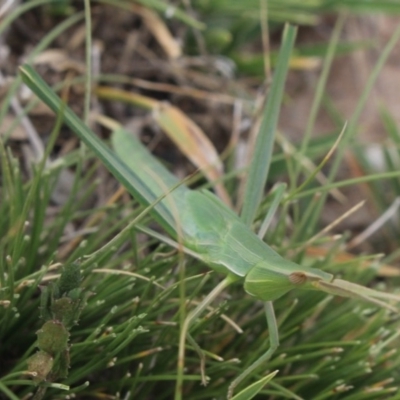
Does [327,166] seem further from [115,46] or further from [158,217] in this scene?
[158,217]

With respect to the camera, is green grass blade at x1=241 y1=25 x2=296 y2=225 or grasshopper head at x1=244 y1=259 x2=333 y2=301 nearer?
grasshopper head at x1=244 y1=259 x2=333 y2=301

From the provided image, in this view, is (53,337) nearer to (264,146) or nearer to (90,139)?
(90,139)

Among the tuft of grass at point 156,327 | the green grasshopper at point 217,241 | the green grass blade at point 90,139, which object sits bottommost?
the tuft of grass at point 156,327

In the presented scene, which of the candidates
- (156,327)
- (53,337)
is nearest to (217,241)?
(156,327)

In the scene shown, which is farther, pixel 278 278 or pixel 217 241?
pixel 217 241

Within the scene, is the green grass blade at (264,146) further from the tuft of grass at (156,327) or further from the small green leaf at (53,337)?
the small green leaf at (53,337)

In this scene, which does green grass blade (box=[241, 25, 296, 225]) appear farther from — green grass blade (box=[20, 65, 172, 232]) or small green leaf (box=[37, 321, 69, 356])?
small green leaf (box=[37, 321, 69, 356])

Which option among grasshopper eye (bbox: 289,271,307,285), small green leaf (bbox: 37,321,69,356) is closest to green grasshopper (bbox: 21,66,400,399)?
grasshopper eye (bbox: 289,271,307,285)

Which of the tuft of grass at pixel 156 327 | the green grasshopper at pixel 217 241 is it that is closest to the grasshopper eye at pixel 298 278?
the green grasshopper at pixel 217 241
